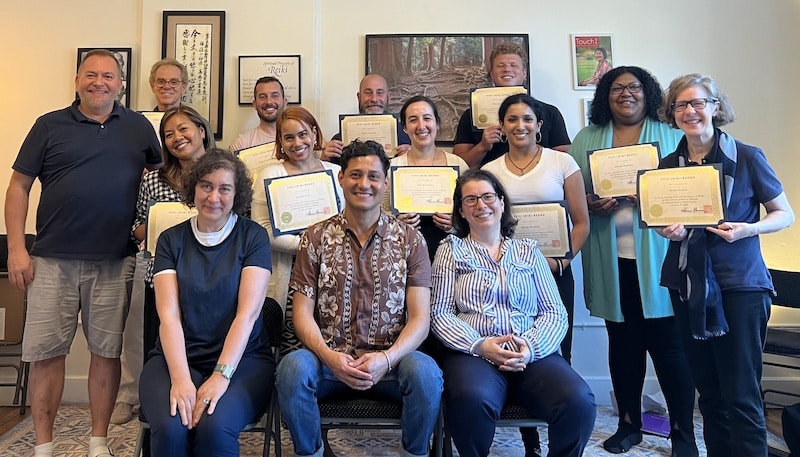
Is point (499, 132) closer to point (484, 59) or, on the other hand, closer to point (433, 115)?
point (433, 115)

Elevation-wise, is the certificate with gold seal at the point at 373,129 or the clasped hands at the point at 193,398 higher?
the certificate with gold seal at the point at 373,129

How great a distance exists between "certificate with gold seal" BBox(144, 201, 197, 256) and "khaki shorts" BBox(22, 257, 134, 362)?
0.32m

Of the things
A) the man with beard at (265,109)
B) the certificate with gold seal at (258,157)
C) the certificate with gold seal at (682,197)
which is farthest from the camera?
the man with beard at (265,109)

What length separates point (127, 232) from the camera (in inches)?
88.2

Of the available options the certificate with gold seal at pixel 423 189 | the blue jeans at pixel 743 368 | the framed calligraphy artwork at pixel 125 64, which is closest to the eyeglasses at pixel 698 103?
the blue jeans at pixel 743 368

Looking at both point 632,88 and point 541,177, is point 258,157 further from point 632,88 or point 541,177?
point 632,88

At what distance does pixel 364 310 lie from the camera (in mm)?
1789

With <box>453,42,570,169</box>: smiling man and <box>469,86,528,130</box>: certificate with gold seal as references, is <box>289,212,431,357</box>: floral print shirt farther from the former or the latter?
<box>469,86,528,130</box>: certificate with gold seal

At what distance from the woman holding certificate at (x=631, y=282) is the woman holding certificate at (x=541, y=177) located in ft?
0.64

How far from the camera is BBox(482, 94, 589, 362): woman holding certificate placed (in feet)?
7.36

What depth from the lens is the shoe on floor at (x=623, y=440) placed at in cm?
238

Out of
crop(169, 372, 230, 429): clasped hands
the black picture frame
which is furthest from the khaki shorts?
the black picture frame

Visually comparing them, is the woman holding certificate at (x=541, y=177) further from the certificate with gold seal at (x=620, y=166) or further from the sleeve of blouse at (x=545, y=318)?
the sleeve of blouse at (x=545, y=318)

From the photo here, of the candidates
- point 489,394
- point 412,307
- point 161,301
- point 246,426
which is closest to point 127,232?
point 161,301
